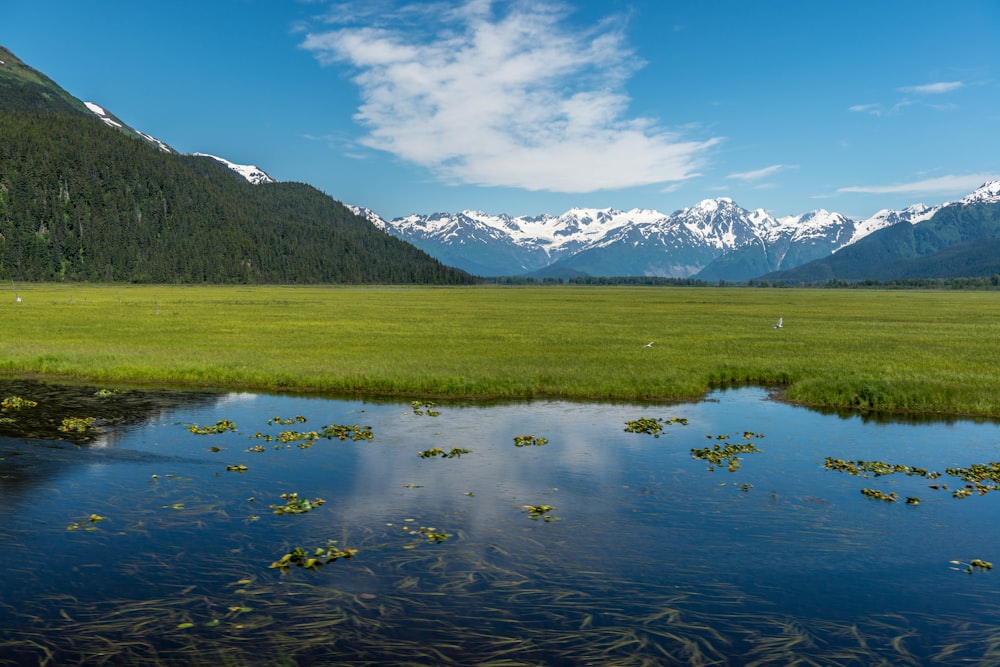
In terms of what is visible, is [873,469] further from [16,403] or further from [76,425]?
[16,403]

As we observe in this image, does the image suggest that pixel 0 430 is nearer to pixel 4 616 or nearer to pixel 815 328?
pixel 4 616

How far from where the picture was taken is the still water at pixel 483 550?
1207 centimetres

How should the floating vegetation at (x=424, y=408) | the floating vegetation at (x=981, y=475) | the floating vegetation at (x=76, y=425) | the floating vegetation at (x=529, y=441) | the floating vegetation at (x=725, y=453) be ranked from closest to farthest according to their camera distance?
the floating vegetation at (x=981, y=475)
the floating vegetation at (x=725, y=453)
the floating vegetation at (x=529, y=441)
the floating vegetation at (x=76, y=425)
the floating vegetation at (x=424, y=408)

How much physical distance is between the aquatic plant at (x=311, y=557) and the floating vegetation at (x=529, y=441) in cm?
1219

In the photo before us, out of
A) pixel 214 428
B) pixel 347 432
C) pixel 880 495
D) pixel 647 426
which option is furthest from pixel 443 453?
pixel 880 495

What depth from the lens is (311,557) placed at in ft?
51.0

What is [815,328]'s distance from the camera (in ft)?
273

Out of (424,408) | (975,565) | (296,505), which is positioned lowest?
(975,565)

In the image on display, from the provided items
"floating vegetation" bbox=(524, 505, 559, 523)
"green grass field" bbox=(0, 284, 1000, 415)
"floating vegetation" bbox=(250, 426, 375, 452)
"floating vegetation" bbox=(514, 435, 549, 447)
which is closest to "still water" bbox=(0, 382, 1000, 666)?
"floating vegetation" bbox=(524, 505, 559, 523)

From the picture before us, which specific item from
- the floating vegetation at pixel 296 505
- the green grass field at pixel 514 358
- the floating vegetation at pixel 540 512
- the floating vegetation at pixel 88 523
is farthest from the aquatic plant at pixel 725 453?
the floating vegetation at pixel 88 523

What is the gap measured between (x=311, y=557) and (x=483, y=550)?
4.30 meters

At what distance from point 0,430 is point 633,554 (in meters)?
27.8

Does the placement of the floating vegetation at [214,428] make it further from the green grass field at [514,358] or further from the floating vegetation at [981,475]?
the floating vegetation at [981,475]

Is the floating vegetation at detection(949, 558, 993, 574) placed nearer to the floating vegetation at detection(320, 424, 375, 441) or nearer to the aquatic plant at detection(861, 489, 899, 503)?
the aquatic plant at detection(861, 489, 899, 503)
